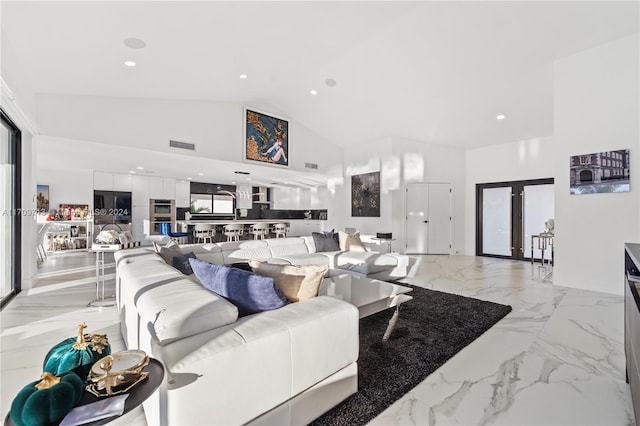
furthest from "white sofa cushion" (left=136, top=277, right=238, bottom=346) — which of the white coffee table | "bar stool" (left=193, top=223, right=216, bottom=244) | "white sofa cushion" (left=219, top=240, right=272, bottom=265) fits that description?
"bar stool" (left=193, top=223, right=216, bottom=244)

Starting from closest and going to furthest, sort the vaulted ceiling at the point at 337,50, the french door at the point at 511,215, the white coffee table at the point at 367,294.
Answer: the white coffee table at the point at 367,294, the vaulted ceiling at the point at 337,50, the french door at the point at 511,215

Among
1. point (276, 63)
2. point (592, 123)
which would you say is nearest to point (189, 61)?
point (276, 63)

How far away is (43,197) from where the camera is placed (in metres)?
7.90

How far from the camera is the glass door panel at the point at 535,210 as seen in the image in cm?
636

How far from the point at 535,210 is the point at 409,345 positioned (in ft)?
19.4

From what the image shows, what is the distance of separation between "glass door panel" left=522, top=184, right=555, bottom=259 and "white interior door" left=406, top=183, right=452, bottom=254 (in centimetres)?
162

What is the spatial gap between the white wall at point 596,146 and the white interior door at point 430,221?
304 centimetres

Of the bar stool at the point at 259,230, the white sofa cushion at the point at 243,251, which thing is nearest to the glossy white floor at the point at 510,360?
the white sofa cushion at the point at 243,251

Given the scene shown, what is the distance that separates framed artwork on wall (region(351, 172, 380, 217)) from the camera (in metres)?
7.56

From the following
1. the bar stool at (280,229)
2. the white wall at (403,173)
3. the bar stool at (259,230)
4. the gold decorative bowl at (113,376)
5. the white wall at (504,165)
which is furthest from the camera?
the bar stool at (280,229)

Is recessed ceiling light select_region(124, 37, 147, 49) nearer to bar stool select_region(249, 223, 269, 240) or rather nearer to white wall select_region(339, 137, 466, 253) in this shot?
white wall select_region(339, 137, 466, 253)

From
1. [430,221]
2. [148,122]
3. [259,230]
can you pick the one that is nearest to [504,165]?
[430,221]

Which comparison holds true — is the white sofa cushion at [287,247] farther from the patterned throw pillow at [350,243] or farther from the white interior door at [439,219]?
the white interior door at [439,219]

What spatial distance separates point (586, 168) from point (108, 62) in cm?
690
